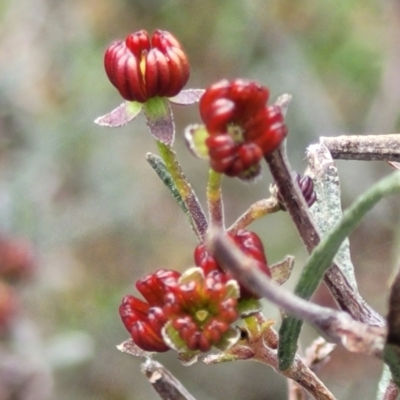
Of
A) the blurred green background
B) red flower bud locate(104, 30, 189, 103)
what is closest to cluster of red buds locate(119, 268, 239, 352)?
red flower bud locate(104, 30, 189, 103)

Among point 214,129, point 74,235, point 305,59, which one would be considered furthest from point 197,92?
point 305,59

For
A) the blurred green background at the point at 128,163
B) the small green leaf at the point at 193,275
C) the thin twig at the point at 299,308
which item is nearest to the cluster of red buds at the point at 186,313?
the small green leaf at the point at 193,275

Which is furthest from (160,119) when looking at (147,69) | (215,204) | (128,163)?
(128,163)

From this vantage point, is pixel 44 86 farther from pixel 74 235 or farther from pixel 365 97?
pixel 365 97

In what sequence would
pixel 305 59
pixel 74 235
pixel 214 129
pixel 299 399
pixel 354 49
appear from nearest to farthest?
pixel 214 129 → pixel 299 399 → pixel 74 235 → pixel 305 59 → pixel 354 49

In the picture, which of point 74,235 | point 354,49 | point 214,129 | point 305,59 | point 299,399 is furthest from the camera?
point 354,49

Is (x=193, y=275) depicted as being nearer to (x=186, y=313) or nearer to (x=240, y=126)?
(x=186, y=313)

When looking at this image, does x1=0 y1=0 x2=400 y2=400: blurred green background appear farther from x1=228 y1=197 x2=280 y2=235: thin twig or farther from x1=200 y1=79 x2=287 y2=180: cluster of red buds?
x1=200 y1=79 x2=287 y2=180: cluster of red buds
